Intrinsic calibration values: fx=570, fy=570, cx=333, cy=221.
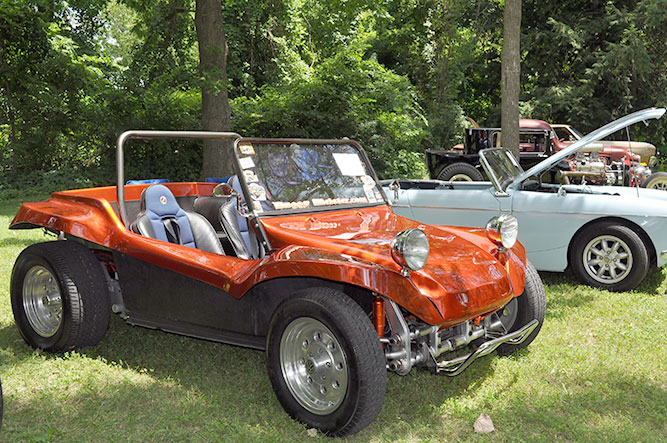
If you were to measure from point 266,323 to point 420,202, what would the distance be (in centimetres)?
356

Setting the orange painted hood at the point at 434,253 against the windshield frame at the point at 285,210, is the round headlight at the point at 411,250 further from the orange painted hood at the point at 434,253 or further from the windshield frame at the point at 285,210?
the windshield frame at the point at 285,210

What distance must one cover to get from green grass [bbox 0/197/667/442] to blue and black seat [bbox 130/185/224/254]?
0.87 metres

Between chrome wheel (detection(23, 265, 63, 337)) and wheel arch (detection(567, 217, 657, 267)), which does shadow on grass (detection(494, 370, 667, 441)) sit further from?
chrome wheel (detection(23, 265, 63, 337))

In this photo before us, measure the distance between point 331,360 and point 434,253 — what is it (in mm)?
896

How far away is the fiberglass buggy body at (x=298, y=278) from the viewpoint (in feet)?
9.91

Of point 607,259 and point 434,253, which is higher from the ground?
point 434,253

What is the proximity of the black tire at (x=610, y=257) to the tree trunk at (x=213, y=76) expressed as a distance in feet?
23.4

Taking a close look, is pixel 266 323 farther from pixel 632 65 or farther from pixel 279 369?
pixel 632 65

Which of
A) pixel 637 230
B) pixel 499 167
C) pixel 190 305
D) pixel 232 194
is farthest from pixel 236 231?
pixel 637 230

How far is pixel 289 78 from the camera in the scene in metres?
19.3

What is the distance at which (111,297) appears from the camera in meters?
4.36

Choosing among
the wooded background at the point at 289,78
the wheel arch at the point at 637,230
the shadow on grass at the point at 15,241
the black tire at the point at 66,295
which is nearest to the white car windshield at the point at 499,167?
the wheel arch at the point at 637,230

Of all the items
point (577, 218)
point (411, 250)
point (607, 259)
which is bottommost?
point (607, 259)

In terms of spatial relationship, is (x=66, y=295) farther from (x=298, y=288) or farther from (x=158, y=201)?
(x=298, y=288)
